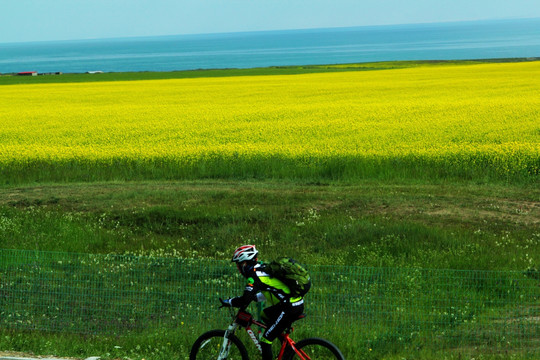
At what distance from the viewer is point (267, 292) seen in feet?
22.6

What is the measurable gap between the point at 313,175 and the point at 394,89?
2634cm

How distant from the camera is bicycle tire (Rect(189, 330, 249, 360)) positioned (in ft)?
23.4

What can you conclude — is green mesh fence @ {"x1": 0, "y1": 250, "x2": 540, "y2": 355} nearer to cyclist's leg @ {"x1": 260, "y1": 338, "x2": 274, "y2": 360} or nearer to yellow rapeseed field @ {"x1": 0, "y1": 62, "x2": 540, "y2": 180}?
cyclist's leg @ {"x1": 260, "y1": 338, "x2": 274, "y2": 360}

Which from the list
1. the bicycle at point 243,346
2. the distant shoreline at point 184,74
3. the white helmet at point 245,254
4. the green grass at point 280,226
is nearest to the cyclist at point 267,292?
the white helmet at point 245,254

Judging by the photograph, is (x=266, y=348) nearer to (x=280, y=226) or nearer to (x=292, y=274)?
(x=292, y=274)

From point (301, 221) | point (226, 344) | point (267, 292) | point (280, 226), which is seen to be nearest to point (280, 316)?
point (267, 292)

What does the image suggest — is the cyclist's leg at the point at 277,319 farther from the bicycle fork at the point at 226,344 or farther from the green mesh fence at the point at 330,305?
the green mesh fence at the point at 330,305

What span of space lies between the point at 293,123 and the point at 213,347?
23.8 meters

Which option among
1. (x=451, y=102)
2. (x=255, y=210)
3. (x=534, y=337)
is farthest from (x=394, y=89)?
(x=534, y=337)

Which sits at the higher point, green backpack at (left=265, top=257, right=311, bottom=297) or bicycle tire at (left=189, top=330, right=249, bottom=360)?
green backpack at (left=265, top=257, right=311, bottom=297)

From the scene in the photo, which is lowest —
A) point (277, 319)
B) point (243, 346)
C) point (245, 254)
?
point (243, 346)

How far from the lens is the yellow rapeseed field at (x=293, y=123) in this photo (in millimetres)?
23797

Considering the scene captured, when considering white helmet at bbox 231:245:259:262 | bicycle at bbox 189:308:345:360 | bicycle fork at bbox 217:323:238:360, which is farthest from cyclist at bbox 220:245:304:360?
bicycle fork at bbox 217:323:238:360

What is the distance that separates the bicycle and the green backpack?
345mm
